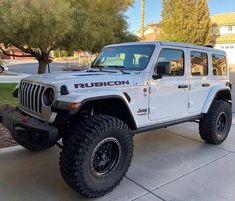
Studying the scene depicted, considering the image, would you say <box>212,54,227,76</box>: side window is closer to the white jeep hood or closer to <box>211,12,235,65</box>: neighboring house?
the white jeep hood

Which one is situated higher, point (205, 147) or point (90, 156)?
point (90, 156)

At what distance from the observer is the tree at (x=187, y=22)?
92.0ft

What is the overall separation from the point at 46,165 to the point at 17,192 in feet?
2.65

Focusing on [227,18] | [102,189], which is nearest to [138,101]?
[102,189]

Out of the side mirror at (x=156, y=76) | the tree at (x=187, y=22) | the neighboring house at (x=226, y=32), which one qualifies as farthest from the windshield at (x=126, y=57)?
the neighboring house at (x=226, y=32)

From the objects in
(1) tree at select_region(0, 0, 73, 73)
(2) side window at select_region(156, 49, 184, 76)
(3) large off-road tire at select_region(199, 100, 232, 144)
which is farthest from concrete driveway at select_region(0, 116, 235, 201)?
(1) tree at select_region(0, 0, 73, 73)

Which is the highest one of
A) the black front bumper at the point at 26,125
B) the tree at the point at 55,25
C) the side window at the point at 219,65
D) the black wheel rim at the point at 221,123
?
the tree at the point at 55,25

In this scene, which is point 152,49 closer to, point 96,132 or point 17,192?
point 96,132

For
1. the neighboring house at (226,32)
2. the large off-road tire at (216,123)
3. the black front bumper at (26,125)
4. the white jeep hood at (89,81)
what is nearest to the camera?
the black front bumper at (26,125)

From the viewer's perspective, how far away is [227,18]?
1810 inches

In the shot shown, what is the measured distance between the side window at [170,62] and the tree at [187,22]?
2400 cm

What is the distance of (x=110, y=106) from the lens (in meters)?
3.76

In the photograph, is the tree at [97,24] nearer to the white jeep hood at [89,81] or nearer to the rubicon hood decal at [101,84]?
the white jeep hood at [89,81]

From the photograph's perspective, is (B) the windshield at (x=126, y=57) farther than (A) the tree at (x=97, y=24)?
No
